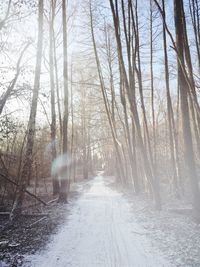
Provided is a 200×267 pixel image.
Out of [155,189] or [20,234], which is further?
[155,189]

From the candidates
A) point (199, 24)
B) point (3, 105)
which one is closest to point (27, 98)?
point (3, 105)

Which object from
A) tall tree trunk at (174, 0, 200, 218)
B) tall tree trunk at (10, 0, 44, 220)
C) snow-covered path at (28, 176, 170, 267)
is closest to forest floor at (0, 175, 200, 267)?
snow-covered path at (28, 176, 170, 267)

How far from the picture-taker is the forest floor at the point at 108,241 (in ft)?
10.9

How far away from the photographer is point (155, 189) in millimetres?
7316

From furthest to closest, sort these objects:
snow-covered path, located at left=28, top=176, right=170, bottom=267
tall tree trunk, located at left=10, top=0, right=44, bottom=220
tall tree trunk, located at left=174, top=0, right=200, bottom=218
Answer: tall tree trunk, located at left=10, top=0, right=44, bottom=220 < tall tree trunk, located at left=174, top=0, right=200, bottom=218 < snow-covered path, located at left=28, top=176, right=170, bottom=267

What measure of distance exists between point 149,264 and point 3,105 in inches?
278

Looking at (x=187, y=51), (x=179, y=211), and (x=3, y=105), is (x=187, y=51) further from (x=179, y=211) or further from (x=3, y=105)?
(x=3, y=105)

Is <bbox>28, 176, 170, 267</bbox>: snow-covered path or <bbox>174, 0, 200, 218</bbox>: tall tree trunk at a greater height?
<bbox>174, 0, 200, 218</bbox>: tall tree trunk

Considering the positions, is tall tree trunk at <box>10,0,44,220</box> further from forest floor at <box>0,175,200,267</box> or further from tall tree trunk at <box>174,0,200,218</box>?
tall tree trunk at <box>174,0,200,218</box>

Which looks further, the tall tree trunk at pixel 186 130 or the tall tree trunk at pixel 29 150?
the tall tree trunk at pixel 29 150

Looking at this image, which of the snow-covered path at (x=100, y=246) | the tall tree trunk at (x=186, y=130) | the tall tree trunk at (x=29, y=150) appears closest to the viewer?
the snow-covered path at (x=100, y=246)

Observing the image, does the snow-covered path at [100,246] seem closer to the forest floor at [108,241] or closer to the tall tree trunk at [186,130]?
the forest floor at [108,241]

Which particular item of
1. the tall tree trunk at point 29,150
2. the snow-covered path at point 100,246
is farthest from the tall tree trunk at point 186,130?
the tall tree trunk at point 29,150

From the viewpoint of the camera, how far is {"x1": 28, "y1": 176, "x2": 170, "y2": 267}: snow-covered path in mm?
3277
